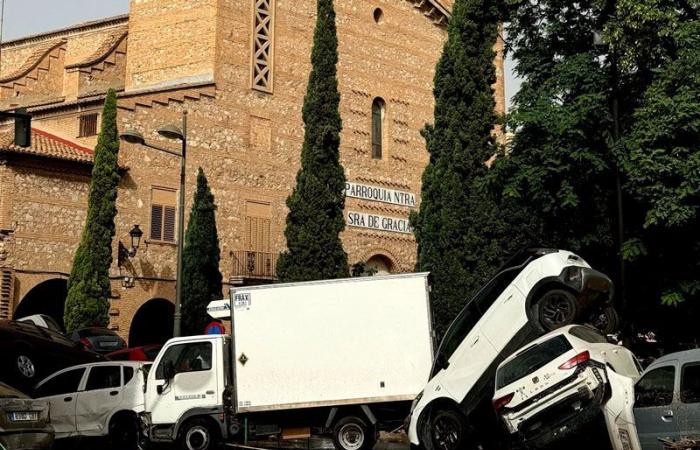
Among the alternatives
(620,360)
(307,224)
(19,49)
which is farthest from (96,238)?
(19,49)

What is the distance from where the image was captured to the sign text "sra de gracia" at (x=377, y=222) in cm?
3388

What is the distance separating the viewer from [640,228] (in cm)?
1836

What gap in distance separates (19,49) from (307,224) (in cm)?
2315

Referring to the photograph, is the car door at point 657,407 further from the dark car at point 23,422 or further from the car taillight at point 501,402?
the dark car at point 23,422

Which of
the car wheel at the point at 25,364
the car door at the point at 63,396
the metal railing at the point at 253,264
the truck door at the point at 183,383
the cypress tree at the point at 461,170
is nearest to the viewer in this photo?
the truck door at the point at 183,383

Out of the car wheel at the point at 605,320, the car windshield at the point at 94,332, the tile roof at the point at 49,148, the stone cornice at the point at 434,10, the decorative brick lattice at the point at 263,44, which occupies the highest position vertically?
the stone cornice at the point at 434,10

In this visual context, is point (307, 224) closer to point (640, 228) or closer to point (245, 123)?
point (245, 123)

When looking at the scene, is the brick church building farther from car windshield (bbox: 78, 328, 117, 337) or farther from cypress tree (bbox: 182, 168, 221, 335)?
car windshield (bbox: 78, 328, 117, 337)

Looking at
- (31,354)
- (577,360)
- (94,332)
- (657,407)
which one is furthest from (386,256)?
(657,407)

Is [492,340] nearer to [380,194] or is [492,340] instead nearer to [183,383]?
[183,383]

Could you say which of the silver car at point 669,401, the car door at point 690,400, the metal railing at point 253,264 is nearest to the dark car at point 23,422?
the silver car at point 669,401

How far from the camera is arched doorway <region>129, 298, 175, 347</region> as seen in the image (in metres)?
29.5

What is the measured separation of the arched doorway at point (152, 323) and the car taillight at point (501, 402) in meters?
18.0

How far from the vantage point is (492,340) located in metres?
13.8
